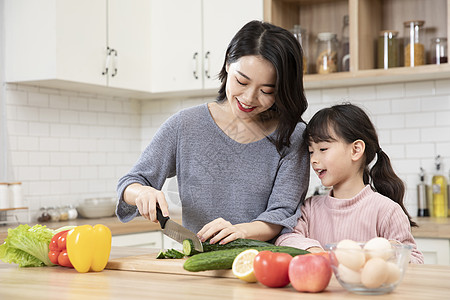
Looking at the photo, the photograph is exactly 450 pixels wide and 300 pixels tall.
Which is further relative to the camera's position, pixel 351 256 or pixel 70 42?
pixel 70 42

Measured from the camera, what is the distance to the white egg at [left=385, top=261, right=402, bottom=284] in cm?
128

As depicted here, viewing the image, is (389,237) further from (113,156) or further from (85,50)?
(113,156)

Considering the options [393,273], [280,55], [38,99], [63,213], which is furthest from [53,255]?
[38,99]

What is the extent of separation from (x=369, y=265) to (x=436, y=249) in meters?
1.98

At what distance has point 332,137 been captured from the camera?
83.1 inches

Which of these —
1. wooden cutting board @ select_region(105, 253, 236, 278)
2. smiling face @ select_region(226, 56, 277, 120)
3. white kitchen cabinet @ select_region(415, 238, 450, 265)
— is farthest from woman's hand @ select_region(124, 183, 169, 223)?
white kitchen cabinet @ select_region(415, 238, 450, 265)

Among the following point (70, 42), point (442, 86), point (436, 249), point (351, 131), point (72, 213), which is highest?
point (70, 42)

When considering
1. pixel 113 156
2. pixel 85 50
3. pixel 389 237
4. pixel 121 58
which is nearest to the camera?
pixel 389 237

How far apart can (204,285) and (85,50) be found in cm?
256

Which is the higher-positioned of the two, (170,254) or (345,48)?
(345,48)

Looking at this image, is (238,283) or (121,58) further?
(121,58)

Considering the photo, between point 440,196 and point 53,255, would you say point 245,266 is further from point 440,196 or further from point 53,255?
point 440,196

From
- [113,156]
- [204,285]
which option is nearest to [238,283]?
[204,285]

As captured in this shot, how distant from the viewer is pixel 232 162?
2.12 m
